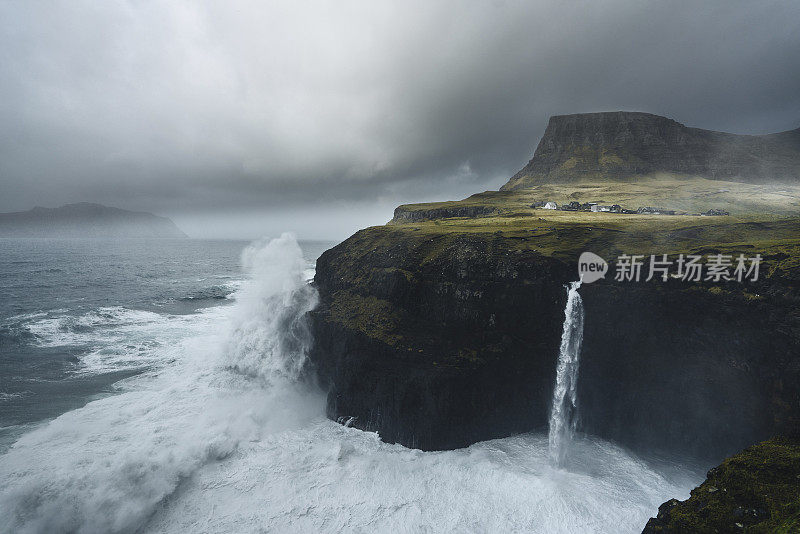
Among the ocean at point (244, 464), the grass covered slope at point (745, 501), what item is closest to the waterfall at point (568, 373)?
the ocean at point (244, 464)

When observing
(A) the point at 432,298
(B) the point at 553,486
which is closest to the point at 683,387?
(B) the point at 553,486

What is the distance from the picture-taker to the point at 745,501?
900 cm

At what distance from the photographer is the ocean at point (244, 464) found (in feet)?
52.9

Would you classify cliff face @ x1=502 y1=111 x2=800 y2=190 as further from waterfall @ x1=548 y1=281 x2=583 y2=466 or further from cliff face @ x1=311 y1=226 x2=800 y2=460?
waterfall @ x1=548 y1=281 x2=583 y2=466

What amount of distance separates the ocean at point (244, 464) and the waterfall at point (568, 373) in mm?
1393

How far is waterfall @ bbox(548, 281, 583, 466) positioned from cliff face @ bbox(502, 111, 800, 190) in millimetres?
98829

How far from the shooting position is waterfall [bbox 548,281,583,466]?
22562mm

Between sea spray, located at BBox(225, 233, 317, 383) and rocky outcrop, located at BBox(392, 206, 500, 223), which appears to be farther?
rocky outcrop, located at BBox(392, 206, 500, 223)

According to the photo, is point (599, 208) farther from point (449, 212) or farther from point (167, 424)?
point (167, 424)

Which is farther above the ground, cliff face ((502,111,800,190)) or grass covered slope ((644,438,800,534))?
cliff face ((502,111,800,190))

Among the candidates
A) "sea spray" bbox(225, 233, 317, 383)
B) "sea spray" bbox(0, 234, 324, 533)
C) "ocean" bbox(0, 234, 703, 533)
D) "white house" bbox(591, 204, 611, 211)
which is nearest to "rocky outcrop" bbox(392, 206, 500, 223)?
"white house" bbox(591, 204, 611, 211)

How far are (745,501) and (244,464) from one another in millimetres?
Answer: 23399

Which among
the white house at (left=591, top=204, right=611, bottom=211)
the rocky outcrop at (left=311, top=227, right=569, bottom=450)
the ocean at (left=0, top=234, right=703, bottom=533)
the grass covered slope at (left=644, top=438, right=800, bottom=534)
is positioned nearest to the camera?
the grass covered slope at (left=644, top=438, right=800, bottom=534)

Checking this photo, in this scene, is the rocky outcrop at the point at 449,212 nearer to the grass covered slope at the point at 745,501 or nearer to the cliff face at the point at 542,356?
the cliff face at the point at 542,356
